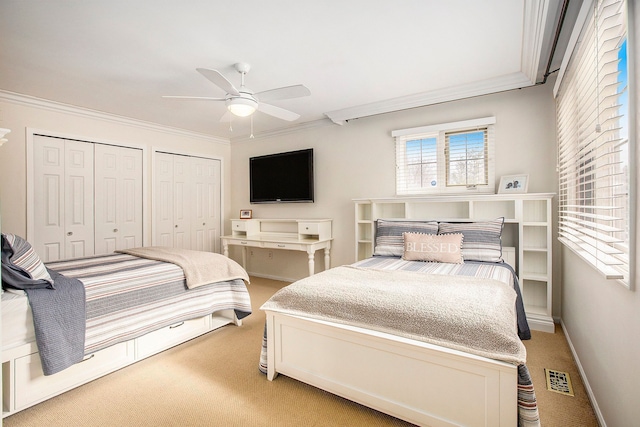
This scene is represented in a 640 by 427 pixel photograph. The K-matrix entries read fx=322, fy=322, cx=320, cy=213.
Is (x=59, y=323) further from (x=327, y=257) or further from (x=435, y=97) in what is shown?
(x=435, y=97)

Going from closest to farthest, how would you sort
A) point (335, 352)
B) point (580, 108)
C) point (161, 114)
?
point (335, 352) < point (580, 108) < point (161, 114)

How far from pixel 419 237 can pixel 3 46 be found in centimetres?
369

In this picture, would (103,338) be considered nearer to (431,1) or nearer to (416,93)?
(431,1)

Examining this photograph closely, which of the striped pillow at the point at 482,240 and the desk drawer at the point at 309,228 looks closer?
the striped pillow at the point at 482,240

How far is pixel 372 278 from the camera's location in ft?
7.47

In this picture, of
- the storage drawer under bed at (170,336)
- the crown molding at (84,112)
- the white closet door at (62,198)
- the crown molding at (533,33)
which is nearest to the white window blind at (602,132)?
the crown molding at (533,33)

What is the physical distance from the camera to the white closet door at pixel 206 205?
5.10 m

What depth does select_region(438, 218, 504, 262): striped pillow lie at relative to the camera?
2.87m

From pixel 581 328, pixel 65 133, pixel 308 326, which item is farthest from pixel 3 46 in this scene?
pixel 581 328

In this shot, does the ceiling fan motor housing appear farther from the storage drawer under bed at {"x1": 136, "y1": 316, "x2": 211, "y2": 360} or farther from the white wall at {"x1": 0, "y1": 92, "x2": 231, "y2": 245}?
the white wall at {"x1": 0, "y1": 92, "x2": 231, "y2": 245}

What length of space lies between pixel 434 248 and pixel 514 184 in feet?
3.62

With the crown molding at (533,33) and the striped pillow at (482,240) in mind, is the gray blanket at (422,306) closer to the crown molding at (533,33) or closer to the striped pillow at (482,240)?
the striped pillow at (482,240)

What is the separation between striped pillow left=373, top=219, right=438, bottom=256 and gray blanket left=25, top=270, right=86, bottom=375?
2519 mm

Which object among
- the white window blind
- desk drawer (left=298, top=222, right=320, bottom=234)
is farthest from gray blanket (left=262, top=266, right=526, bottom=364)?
desk drawer (left=298, top=222, right=320, bottom=234)
